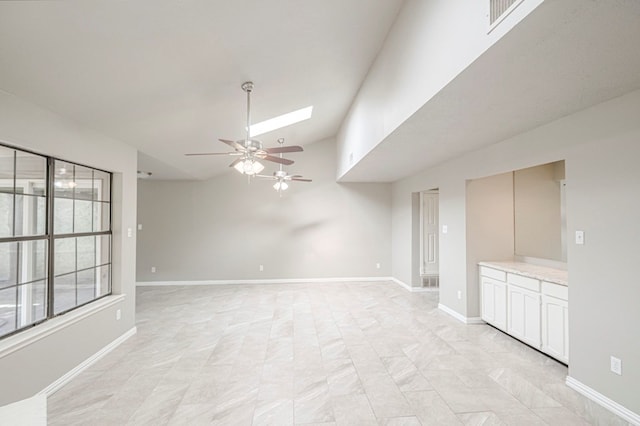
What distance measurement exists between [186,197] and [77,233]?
4.13 meters

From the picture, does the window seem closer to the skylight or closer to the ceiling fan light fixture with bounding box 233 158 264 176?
the ceiling fan light fixture with bounding box 233 158 264 176

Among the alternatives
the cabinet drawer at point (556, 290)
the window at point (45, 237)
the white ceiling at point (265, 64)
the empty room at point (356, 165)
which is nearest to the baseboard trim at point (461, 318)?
the empty room at point (356, 165)

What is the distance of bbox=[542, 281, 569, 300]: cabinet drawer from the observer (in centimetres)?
311

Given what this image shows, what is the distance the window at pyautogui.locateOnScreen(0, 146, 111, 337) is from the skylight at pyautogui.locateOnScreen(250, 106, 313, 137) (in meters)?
2.30

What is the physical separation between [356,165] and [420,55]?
2.94 m

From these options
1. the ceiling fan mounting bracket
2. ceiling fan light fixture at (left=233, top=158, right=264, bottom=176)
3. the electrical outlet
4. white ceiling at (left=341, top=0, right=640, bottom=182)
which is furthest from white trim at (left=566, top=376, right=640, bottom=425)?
the ceiling fan mounting bracket

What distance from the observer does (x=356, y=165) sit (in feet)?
17.5

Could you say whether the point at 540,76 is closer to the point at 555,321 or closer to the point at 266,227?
the point at 555,321

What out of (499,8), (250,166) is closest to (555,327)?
(499,8)

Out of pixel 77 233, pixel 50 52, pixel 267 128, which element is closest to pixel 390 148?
pixel 267 128

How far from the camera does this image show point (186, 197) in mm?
7344

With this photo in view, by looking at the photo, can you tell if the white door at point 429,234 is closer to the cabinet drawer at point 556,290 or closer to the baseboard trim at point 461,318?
the baseboard trim at point 461,318

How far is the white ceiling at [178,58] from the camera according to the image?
1822 millimetres

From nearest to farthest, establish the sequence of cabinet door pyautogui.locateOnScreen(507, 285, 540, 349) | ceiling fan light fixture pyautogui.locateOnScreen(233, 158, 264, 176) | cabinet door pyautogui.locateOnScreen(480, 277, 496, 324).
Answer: ceiling fan light fixture pyautogui.locateOnScreen(233, 158, 264, 176), cabinet door pyautogui.locateOnScreen(507, 285, 540, 349), cabinet door pyautogui.locateOnScreen(480, 277, 496, 324)
